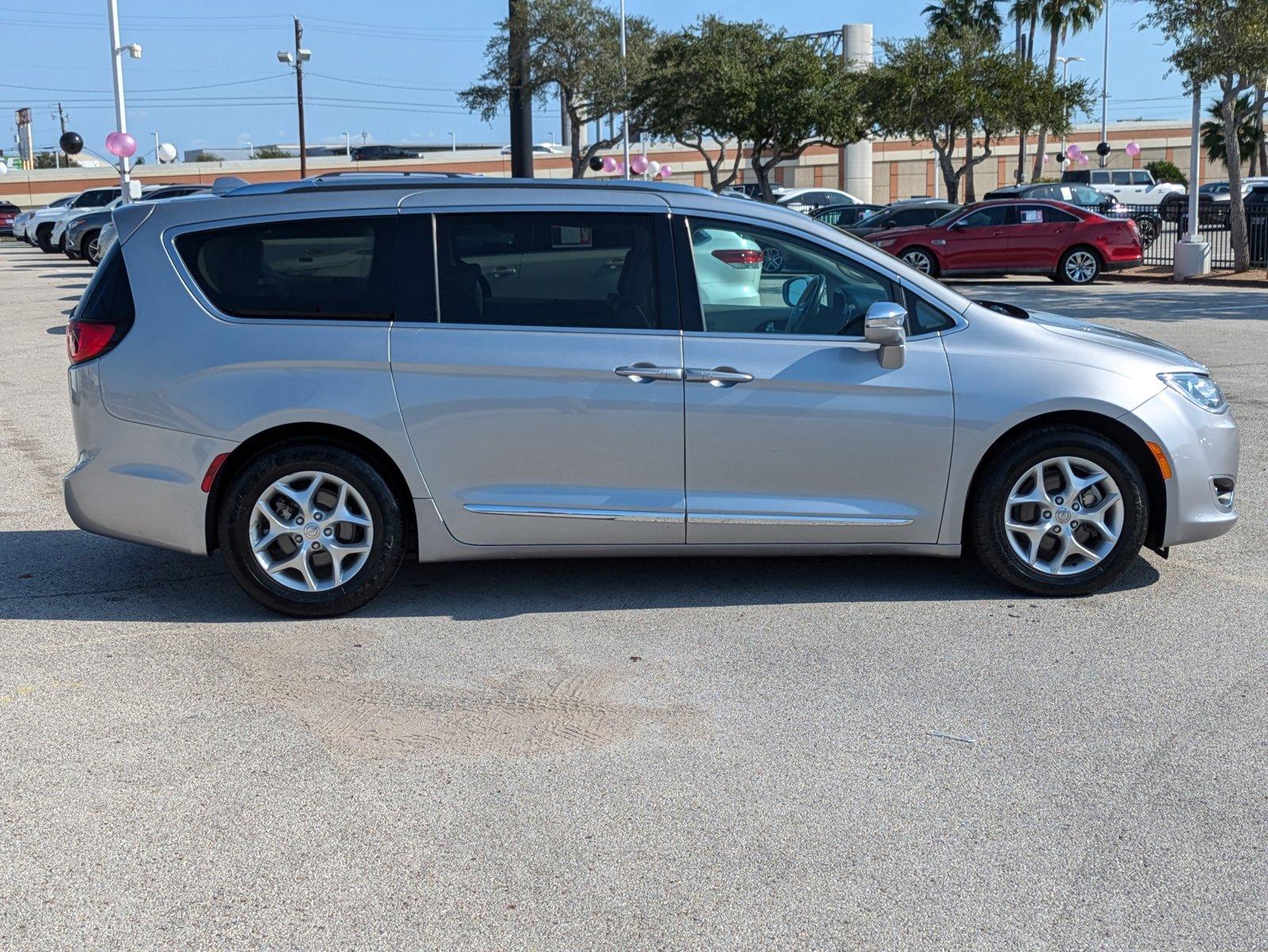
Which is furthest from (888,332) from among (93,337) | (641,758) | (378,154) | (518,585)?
(378,154)

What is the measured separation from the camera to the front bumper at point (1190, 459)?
5.79m

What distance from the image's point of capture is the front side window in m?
5.73

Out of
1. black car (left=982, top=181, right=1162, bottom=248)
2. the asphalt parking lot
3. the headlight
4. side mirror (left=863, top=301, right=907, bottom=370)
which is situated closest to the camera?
the asphalt parking lot

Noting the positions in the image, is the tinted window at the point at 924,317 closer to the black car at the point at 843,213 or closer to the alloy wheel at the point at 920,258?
the alloy wheel at the point at 920,258

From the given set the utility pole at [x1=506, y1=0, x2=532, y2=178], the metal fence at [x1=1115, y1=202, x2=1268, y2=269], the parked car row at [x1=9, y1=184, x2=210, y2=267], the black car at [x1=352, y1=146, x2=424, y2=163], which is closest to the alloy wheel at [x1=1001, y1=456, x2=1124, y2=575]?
the metal fence at [x1=1115, y1=202, x2=1268, y2=269]

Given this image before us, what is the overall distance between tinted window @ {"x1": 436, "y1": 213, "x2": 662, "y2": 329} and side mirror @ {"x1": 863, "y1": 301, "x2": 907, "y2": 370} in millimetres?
860

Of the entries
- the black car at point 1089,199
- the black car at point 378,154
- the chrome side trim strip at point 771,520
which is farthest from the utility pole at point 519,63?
the black car at point 378,154

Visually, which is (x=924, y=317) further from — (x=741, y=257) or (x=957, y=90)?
(x=957, y=90)

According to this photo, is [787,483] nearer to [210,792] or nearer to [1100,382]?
[1100,382]

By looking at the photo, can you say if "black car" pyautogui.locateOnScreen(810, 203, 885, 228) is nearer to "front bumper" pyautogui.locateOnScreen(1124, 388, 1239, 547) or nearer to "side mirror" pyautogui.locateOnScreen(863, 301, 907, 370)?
"front bumper" pyautogui.locateOnScreen(1124, 388, 1239, 547)

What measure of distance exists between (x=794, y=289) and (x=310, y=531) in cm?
224

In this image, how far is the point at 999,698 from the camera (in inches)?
188

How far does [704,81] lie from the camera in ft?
130

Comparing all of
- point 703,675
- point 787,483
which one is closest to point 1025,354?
point 787,483
